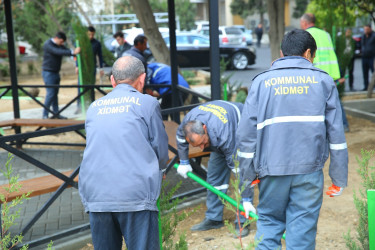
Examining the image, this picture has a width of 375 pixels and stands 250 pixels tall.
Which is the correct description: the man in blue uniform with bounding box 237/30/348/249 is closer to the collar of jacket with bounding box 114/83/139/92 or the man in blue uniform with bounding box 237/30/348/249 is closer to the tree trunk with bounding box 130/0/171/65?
the collar of jacket with bounding box 114/83/139/92

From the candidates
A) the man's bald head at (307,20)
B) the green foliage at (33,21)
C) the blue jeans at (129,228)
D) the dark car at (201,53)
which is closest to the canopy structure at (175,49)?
the man's bald head at (307,20)

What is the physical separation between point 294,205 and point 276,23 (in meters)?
6.83

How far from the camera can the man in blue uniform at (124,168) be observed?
8.82ft

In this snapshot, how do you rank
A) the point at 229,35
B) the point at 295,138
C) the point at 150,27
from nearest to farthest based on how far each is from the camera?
the point at 295,138 < the point at 150,27 < the point at 229,35

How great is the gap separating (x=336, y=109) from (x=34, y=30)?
18694 millimetres

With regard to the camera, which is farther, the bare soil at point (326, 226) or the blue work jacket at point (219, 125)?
the bare soil at point (326, 226)

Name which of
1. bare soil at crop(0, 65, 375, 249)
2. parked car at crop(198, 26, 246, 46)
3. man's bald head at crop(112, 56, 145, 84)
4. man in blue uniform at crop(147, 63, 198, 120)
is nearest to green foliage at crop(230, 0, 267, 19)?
parked car at crop(198, 26, 246, 46)

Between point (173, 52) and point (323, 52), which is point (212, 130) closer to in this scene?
point (173, 52)

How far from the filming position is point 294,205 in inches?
120

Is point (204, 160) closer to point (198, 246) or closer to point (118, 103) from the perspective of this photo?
point (198, 246)

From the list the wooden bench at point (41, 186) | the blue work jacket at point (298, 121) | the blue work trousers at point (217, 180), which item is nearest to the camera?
the blue work jacket at point (298, 121)

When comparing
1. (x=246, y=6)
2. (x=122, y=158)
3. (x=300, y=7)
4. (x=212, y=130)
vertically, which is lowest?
(x=212, y=130)

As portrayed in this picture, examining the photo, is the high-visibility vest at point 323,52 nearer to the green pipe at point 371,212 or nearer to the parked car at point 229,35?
the green pipe at point 371,212

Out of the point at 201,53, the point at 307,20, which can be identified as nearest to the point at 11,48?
the point at 307,20
